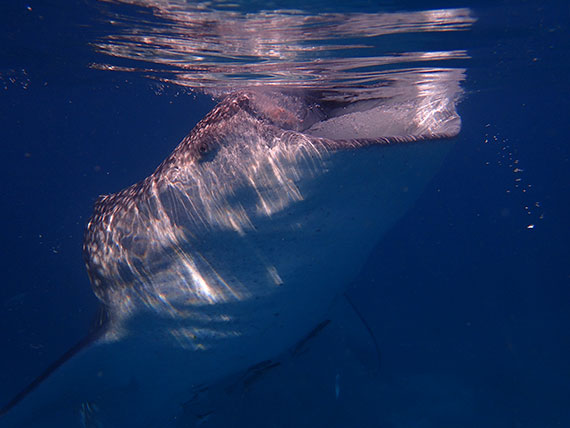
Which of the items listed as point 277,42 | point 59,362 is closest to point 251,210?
point 59,362

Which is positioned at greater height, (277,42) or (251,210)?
(277,42)

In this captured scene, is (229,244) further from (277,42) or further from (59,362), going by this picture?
(277,42)

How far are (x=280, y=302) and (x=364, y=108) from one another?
8.70 feet

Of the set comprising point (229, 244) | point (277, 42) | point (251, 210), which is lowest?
point (229, 244)

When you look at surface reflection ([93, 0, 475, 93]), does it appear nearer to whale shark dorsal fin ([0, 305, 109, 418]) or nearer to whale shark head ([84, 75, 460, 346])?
whale shark head ([84, 75, 460, 346])

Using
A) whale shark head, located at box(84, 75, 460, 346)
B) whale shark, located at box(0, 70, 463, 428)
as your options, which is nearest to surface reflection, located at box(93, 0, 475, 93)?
whale shark, located at box(0, 70, 463, 428)

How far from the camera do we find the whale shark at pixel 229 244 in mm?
2449

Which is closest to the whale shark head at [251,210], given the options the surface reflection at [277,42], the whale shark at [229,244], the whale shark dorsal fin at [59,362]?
the whale shark at [229,244]

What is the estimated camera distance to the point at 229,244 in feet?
9.00

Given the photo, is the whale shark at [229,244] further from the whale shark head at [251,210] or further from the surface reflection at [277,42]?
the surface reflection at [277,42]

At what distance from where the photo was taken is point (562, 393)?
9898 mm

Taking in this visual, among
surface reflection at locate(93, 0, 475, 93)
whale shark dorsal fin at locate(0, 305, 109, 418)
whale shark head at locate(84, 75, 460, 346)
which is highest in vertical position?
surface reflection at locate(93, 0, 475, 93)

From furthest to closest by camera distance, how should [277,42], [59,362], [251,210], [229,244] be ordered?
[277,42] → [59,362] → [229,244] → [251,210]

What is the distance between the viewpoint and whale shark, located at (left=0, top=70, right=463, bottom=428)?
2.45 metres
